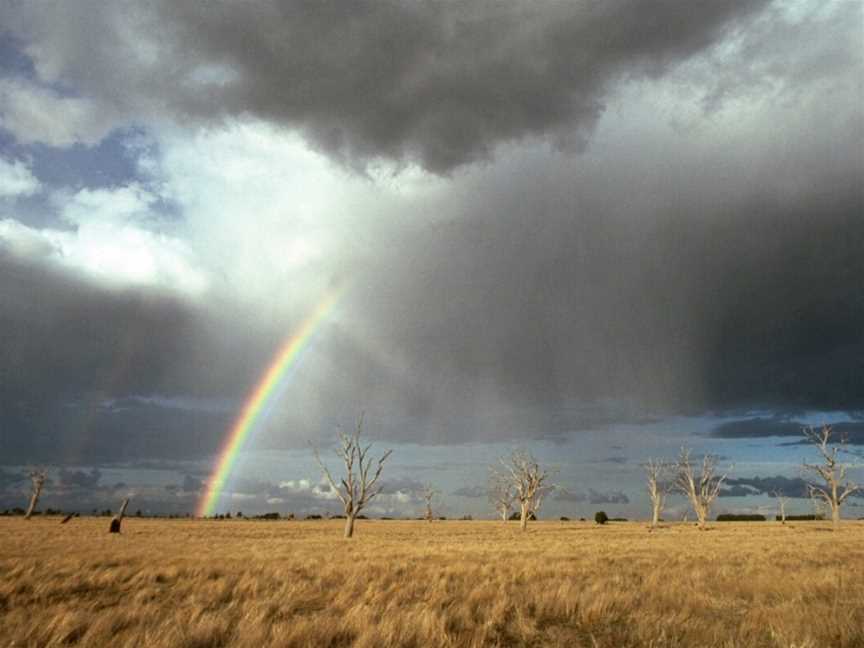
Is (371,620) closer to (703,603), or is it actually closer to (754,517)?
(703,603)

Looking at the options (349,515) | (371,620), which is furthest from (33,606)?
(349,515)

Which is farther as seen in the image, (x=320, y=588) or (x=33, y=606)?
(x=320, y=588)

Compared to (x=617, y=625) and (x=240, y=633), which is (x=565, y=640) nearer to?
(x=617, y=625)

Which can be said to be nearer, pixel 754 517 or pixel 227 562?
pixel 227 562

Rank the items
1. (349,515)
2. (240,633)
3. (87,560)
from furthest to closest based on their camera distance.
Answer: (349,515)
(87,560)
(240,633)

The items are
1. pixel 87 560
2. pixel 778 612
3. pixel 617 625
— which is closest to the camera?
pixel 617 625

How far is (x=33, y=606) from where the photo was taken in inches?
368

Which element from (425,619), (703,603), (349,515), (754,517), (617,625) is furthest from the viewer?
(754,517)

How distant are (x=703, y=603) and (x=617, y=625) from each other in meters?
2.70

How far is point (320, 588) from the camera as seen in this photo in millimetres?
11961

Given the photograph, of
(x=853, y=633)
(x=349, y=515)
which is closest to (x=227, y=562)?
(x=853, y=633)

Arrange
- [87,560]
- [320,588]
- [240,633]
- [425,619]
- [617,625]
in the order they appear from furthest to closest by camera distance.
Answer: [87,560]
[320,588]
[617,625]
[425,619]
[240,633]

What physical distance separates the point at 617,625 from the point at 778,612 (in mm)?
2874

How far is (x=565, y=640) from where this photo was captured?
24.8 feet
